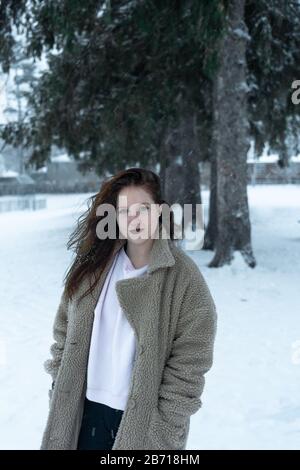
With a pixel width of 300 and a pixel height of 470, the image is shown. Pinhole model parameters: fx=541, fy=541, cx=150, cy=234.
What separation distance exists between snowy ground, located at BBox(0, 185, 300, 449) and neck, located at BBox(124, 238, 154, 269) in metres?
2.10

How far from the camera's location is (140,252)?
2207 millimetres

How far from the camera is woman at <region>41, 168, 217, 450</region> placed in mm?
2031

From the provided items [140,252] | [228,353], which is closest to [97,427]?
[140,252]

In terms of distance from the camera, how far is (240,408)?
14.7 feet

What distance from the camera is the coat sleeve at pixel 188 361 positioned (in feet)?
6.64

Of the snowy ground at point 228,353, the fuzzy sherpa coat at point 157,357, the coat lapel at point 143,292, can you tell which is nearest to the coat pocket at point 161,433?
the fuzzy sherpa coat at point 157,357

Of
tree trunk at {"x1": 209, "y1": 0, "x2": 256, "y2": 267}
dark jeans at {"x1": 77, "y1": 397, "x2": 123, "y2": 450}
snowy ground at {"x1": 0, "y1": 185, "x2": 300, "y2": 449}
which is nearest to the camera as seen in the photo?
dark jeans at {"x1": 77, "y1": 397, "x2": 123, "y2": 450}

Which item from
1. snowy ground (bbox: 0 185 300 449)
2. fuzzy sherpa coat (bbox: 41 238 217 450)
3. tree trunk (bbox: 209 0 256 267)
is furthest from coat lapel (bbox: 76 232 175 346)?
tree trunk (bbox: 209 0 256 267)

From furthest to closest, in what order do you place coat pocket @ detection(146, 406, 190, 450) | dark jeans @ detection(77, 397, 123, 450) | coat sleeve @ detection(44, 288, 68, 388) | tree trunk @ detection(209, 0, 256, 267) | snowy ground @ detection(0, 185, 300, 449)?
1. tree trunk @ detection(209, 0, 256, 267)
2. snowy ground @ detection(0, 185, 300, 449)
3. coat sleeve @ detection(44, 288, 68, 388)
4. dark jeans @ detection(77, 397, 123, 450)
5. coat pocket @ detection(146, 406, 190, 450)

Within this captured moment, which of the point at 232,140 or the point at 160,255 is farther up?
the point at 232,140

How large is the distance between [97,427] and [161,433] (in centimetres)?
29

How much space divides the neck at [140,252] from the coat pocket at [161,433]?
0.57m

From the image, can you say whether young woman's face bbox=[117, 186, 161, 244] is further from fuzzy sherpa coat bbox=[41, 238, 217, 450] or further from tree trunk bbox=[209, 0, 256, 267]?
tree trunk bbox=[209, 0, 256, 267]

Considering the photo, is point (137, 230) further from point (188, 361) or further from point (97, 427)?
point (97, 427)
